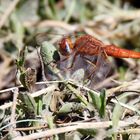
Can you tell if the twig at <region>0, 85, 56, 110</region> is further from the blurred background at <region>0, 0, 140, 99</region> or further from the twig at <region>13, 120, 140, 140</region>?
the blurred background at <region>0, 0, 140, 99</region>

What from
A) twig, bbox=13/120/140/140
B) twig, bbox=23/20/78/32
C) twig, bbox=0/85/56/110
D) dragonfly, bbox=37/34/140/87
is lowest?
twig, bbox=13/120/140/140

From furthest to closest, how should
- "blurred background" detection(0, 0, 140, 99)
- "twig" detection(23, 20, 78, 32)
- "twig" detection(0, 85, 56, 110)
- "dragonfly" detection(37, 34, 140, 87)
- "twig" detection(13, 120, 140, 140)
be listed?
"twig" detection(23, 20, 78, 32) → "blurred background" detection(0, 0, 140, 99) → "dragonfly" detection(37, 34, 140, 87) → "twig" detection(0, 85, 56, 110) → "twig" detection(13, 120, 140, 140)

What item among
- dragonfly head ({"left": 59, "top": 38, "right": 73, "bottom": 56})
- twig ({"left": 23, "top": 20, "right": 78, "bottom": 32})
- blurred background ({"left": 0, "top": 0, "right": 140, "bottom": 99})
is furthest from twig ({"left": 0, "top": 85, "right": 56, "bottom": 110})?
twig ({"left": 23, "top": 20, "right": 78, "bottom": 32})

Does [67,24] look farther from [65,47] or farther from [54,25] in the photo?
[65,47]

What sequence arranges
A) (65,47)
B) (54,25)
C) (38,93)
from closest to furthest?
(38,93) < (65,47) < (54,25)

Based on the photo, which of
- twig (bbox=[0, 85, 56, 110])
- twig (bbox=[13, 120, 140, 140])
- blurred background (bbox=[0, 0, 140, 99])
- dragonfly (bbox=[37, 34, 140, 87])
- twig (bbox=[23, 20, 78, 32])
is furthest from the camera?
twig (bbox=[23, 20, 78, 32])

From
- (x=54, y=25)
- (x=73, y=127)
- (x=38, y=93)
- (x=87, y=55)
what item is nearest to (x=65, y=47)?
(x=87, y=55)

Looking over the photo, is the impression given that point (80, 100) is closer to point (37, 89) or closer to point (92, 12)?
point (37, 89)

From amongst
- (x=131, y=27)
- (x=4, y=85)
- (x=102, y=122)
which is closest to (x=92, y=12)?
(x=131, y=27)

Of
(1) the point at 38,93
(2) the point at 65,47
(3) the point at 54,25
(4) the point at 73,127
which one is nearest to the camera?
(4) the point at 73,127
